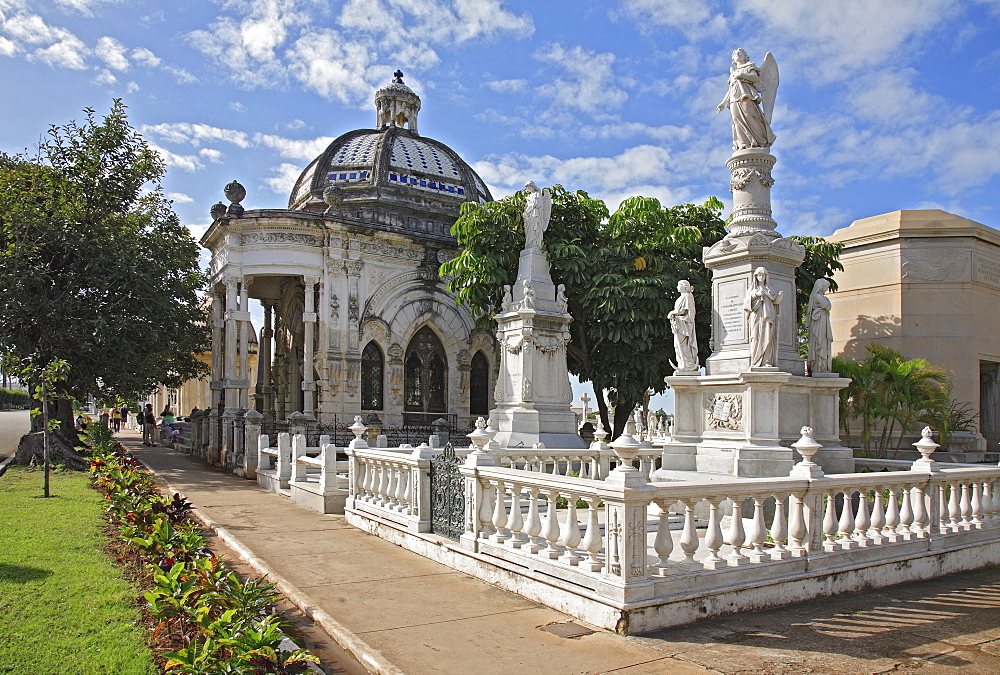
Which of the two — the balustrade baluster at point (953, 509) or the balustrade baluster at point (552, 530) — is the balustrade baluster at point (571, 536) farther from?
the balustrade baluster at point (953, 509)

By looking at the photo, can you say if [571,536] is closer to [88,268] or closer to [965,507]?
[965,507]

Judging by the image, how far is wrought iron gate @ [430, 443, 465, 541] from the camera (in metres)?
8.54

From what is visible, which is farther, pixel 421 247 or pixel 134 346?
pixel 421 247

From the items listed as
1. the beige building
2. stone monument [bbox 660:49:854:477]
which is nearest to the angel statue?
stone monument [bbox 660:49:854:477]

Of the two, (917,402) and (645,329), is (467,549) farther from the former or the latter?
(645,329)

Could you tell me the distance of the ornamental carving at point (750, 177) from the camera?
1109 cm

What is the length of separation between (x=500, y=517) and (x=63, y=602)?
4.00 metres

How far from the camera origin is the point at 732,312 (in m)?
10.8

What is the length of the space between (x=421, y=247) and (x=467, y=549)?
20.9 m

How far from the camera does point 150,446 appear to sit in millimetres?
33188

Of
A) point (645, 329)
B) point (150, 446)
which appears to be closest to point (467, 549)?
point (645, 329)

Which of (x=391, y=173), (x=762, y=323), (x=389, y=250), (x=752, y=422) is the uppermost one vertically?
(x=391, y=173)

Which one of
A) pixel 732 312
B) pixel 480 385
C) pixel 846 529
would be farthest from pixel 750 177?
pixel 480 385

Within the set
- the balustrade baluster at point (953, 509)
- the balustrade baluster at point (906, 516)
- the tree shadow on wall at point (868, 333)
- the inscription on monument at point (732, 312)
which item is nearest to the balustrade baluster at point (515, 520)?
the balustrade baluster at point (906, 516)
